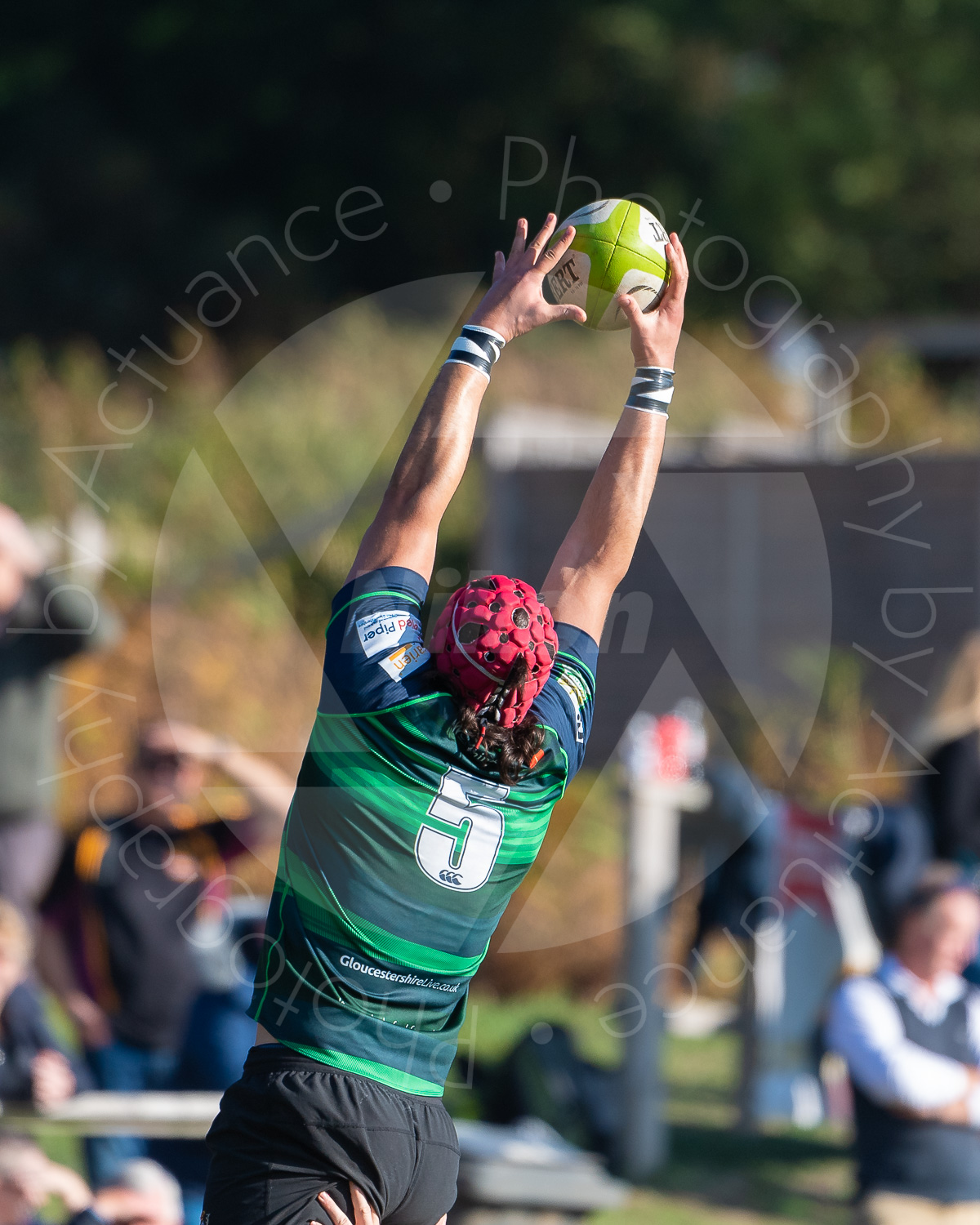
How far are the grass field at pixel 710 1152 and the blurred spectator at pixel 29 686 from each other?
220 cm

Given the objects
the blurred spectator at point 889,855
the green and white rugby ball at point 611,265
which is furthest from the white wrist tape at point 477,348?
the blurred spectator at point 889,855

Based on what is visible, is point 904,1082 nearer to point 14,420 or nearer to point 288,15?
point 14,420

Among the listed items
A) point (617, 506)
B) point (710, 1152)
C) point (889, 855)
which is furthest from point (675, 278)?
point (710, 1152)

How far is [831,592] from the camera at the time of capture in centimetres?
1125

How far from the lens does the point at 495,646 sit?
7.78ft

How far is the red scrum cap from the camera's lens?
2383mm

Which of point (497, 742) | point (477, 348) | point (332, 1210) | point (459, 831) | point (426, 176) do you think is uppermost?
point (426, 176)

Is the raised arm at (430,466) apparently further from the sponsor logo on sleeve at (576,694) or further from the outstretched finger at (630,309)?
the sponsor logo on sleeve at (576,694)

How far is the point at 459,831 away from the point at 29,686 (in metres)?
3.70

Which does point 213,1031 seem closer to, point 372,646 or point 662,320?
point 372,646

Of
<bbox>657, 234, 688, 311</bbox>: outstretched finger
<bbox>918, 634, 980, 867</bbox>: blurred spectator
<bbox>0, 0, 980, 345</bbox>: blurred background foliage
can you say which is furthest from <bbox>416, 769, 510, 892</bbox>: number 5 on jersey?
<bbox>0, 0, 980, 345</bbox>: blurred background foliage

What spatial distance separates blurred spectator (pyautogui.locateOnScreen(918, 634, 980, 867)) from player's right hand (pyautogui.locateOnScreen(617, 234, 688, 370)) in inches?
151

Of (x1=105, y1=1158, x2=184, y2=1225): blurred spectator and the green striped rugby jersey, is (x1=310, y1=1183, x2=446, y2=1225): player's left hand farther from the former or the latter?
(x1=105, y1=1158, x2=184, y2=1225): blurred spectator

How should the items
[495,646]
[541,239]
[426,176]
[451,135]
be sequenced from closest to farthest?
[495,646], [541,239], [426,176], [451,135]
